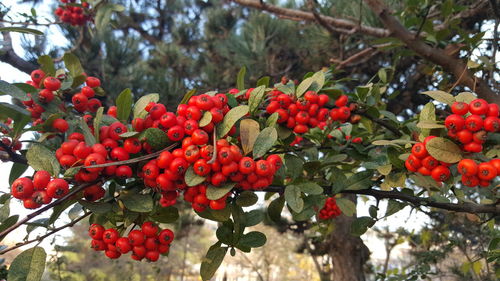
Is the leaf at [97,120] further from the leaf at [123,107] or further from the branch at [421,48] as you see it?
the branch at [421,48]

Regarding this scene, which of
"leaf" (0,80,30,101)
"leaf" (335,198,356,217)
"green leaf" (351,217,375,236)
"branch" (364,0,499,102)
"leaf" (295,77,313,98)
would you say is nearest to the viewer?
"leaf" (0,80,30,101)

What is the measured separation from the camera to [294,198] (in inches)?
41.2

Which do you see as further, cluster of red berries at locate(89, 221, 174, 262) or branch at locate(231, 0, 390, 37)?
branch at locate(231, 0, 390, 37)

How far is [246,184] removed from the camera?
3.05ft

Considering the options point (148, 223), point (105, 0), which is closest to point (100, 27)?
point (105, 0)

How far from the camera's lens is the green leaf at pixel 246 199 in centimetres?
104

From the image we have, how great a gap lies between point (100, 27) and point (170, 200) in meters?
1.53

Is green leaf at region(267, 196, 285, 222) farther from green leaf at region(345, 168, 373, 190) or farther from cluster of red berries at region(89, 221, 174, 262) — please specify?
cluster of red berries at region(89, 221, 174, 262)

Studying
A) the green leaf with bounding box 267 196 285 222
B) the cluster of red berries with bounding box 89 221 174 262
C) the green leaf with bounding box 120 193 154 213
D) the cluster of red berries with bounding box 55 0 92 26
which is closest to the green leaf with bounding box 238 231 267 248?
the green leaf with bounding box 267 196 285 222

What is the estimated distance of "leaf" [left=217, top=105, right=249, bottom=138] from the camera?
3.07 feet

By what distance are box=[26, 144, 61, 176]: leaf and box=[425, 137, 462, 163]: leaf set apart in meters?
1.03

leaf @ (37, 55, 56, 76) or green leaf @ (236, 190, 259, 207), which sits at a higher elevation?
leaf @ (37, 55, 56, 76)

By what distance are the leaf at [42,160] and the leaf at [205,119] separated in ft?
1.32

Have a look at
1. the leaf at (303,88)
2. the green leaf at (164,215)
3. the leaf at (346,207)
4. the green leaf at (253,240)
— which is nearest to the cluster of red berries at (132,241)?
the green leaf at (164,215)
